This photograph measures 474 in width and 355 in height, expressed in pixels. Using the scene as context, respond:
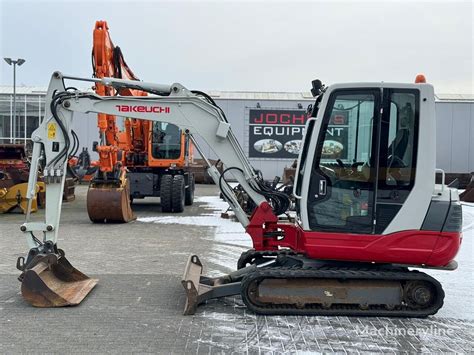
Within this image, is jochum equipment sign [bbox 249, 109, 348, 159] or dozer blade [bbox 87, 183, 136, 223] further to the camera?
jochum equipment sign [bbox 249, 109, 348, 159]

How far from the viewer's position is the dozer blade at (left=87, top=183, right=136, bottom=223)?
11.5 m

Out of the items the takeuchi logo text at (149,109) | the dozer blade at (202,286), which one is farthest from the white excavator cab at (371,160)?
the takeuchi logo text at (149,109)

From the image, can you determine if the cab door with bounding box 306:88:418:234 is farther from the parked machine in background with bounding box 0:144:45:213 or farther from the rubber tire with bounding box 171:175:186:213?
the parked machine in background with bounding box 0:144:45:213

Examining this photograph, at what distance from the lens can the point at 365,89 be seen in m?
5.38

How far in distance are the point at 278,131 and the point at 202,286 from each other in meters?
23.7

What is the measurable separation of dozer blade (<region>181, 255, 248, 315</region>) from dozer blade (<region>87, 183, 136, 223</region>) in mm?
5714

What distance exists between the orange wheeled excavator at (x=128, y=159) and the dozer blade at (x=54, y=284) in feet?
15.5

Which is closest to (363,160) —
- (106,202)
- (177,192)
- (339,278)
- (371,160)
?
(371,160)

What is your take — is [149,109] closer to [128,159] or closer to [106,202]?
[106,202]

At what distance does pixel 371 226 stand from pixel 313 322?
123cm

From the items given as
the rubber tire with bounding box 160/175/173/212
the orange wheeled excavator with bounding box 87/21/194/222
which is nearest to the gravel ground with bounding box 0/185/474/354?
the orange wheeled excavator with bounding box 87/21/194/222

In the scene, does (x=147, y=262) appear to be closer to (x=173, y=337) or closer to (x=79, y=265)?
(x=79, y=265)

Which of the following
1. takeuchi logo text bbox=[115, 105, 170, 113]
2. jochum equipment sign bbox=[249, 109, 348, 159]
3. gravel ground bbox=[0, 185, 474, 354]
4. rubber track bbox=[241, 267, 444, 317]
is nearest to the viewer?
gravel ground bbox=[0, 185, 474, 354]

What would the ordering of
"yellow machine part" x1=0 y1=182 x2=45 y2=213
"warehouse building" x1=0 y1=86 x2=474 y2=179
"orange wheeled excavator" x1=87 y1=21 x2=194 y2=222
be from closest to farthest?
1. "orange wheeled excavator" x1=87 y1=21 x2=194 y2=222
2. "yellow machine part" x1=0 y1=182 x2=45 y2=213
3. "warehouse building" x1=0 y1=86 x2=474 y2=179
